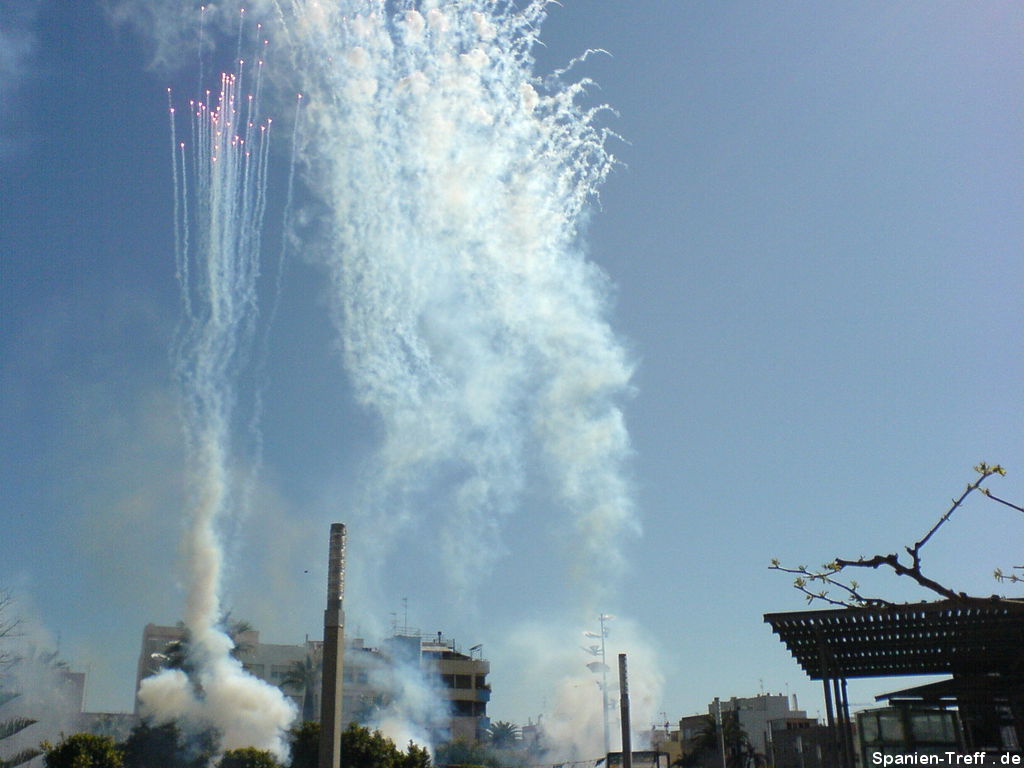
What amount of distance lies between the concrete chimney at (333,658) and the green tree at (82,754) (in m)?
11.0

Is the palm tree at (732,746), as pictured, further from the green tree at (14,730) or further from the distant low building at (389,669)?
the green tree at (14,730)

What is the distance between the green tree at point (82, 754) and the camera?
120 ft

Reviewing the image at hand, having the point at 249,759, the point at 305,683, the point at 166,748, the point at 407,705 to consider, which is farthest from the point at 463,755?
the point at 249,759

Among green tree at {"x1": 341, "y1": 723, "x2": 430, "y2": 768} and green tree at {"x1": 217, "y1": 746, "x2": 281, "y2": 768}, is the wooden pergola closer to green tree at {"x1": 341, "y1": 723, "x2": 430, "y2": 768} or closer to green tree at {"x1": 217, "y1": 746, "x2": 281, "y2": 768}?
green tree at {"x1": 341, "y1": 723, "x2": 430, "y2": 768}

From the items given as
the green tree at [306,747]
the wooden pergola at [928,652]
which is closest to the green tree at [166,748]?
the green tree at [306,747]

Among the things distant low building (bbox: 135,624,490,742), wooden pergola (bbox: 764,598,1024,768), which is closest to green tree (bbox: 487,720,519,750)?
distant low building (bbox: 135,624,490,742)

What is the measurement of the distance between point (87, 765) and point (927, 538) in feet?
130

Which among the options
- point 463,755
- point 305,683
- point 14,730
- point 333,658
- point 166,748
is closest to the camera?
point 333,658

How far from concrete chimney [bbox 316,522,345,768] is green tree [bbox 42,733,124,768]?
11.0 m

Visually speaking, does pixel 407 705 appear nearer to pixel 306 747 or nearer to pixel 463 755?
pixel 463 755

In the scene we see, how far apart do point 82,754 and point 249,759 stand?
9.78 metres

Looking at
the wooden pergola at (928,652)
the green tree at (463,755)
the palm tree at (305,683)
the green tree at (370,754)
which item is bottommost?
the green tree at (463,755)

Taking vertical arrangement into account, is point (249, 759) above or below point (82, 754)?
below

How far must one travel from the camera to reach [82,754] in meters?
36.7
